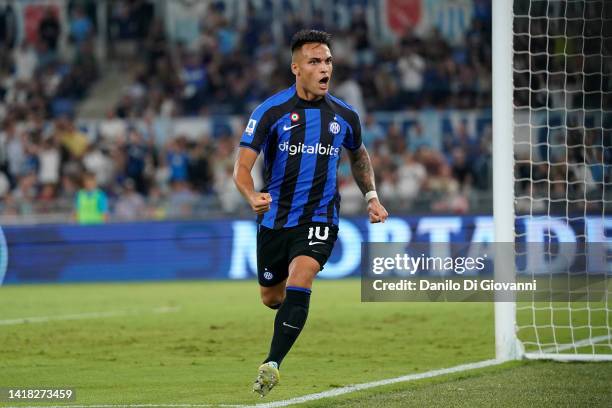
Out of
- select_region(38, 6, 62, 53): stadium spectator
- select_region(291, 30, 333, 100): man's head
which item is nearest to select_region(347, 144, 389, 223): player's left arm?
select_region(291, 30, 333, 100): man's head

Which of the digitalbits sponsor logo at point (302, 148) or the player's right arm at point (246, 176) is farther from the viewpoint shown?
the digitalbits sponsor logo at point (302, 148)

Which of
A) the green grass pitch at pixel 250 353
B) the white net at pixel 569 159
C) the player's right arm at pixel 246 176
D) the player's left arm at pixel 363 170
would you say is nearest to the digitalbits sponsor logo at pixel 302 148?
the player's right arm at pixel 246 176

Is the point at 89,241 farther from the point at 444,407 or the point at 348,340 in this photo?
the point at 444,407

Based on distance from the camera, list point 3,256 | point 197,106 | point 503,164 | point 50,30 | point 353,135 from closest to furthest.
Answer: point 353,135 → point 503,164 → point 3,256 → point 197,106 → point 50,30

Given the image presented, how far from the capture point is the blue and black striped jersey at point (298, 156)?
24.2 feet

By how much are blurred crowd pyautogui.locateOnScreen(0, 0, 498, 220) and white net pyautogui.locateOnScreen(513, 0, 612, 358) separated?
5.86 ft

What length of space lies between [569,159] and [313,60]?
900cm

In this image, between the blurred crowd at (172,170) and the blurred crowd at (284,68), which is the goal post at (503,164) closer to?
the blurred crowd at (172,170)

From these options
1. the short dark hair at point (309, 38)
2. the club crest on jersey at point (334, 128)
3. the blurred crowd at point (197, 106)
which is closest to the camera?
the short dark hair at point (309, 38)

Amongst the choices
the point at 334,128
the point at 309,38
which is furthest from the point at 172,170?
the point at 309,38

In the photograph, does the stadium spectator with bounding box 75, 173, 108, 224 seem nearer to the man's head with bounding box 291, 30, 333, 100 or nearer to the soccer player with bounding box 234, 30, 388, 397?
the soccer player with bounding box 234, 30, 388, 397

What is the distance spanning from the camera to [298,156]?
7406 millimetres

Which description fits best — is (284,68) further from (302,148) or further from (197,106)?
(302,148)

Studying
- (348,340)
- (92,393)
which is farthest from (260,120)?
(348,340)
